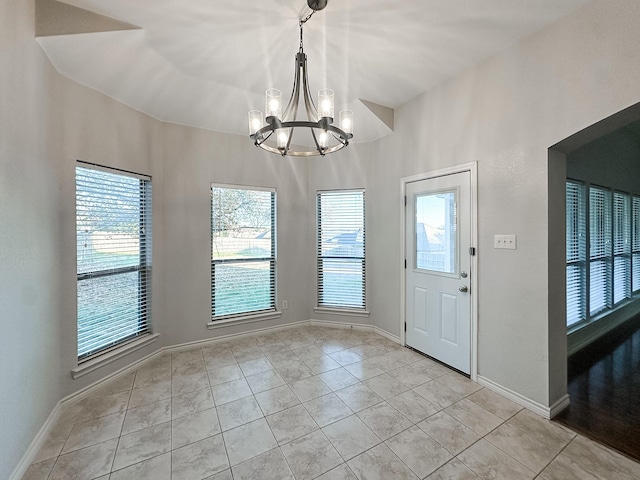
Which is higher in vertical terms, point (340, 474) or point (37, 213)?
point (37, 213)

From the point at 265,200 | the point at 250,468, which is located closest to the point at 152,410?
the point at 250,468

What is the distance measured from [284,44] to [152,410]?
3195 mm

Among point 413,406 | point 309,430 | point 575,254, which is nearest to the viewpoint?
point 309,430

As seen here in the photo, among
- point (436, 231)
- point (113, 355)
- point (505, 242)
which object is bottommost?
point (113, 355)

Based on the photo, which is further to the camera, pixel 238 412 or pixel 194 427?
pixel 238 412

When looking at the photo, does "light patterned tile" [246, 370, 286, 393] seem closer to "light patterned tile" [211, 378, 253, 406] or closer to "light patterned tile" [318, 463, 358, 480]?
"light patterned tile" [211, 378, 253, 406]

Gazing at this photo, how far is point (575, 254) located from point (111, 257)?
5278 mm

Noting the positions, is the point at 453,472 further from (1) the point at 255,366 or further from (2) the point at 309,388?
(1) the point at 255,366

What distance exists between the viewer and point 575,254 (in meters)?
3.28

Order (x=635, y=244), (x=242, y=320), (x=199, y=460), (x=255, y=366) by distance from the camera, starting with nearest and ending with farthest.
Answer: (x=199, y=460)
(x=255, y=366)
(x=242, y=320)
(x=635, y=244)

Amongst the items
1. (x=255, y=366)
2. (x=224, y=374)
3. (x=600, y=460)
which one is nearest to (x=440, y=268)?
(x=600, y=460)

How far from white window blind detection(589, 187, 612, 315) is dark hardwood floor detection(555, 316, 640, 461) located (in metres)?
0.53

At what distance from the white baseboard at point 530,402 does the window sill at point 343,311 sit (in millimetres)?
1683

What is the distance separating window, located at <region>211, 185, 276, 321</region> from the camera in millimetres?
3473
